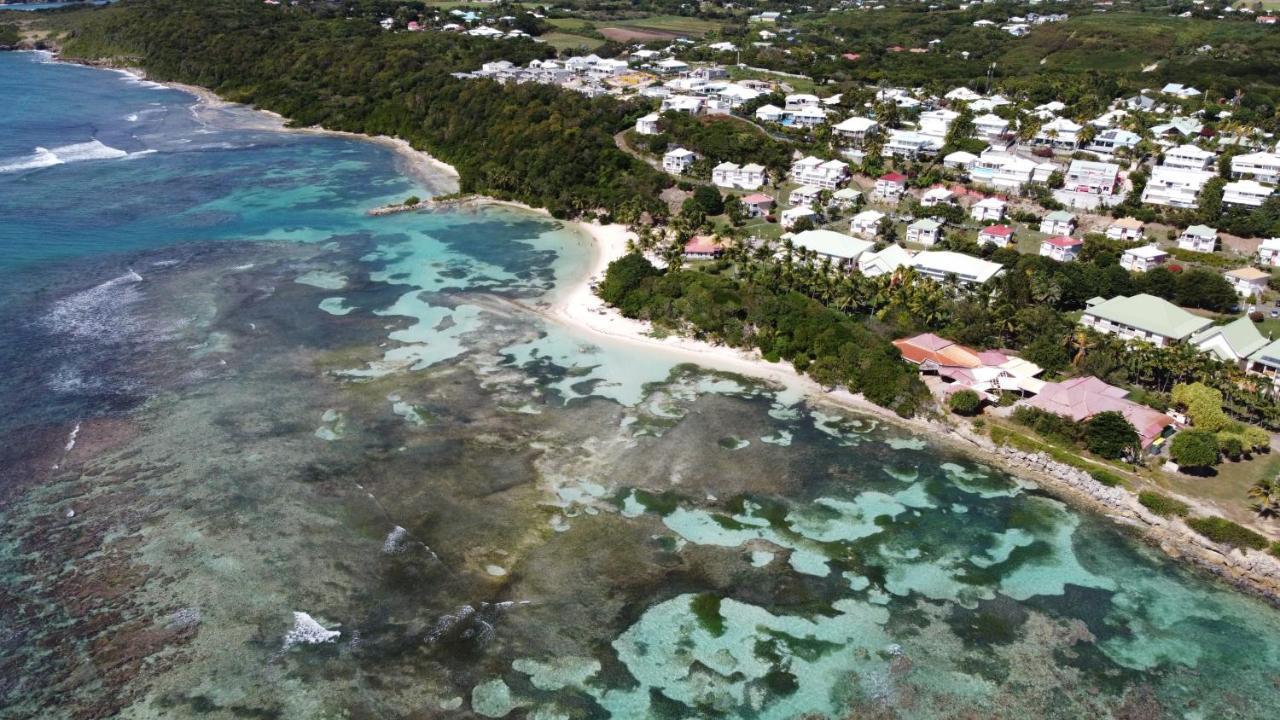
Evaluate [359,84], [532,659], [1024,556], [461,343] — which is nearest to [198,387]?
[461,343]

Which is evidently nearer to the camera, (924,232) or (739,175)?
(924,232)

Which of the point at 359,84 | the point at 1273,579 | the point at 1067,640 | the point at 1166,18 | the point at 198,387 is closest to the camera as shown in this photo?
the point at 1067,640

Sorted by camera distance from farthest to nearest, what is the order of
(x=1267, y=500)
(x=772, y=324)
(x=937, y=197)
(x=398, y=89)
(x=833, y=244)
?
(x=398, y=89) < (x=937, y=197) < (x=833, y=244) < (x=772, y=324) < (x=1267, y=500)

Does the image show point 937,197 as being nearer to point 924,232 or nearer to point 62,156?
point 924,232

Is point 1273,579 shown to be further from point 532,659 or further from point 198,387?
point 198,387

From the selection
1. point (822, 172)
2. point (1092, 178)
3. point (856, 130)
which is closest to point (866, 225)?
point (822, 172)

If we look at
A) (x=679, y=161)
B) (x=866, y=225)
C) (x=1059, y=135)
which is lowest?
(x=679, y=161)
